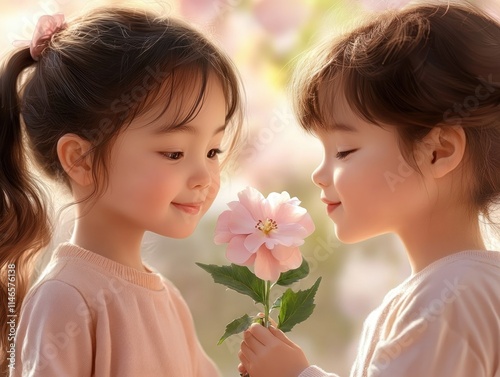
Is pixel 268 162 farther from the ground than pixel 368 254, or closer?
farther from the ground

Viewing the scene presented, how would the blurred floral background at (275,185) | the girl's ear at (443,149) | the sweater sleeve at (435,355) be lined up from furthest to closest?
the blurred floral background at (275,185), the girl's ear at (443,149), the sweater sleeve at (435,355)

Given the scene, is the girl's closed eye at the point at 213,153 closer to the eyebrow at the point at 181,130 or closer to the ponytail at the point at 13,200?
the eyebrow at the point at 181,130

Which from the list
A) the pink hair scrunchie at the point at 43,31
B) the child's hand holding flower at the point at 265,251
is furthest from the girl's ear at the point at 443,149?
the pink hair scrunchie at the point at 43,31

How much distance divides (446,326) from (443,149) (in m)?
0.31

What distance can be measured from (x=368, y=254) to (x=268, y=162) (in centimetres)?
32

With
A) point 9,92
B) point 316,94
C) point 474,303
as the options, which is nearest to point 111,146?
point 9,92

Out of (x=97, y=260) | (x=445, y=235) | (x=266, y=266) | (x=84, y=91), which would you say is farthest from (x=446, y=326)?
(x=84, y=91)

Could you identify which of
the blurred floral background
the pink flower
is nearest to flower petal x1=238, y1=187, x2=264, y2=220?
the pink flower

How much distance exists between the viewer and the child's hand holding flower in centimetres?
143

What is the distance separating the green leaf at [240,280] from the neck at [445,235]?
0.97ft

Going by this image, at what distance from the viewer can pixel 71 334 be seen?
1.50 meters

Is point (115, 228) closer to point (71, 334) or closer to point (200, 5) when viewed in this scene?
point (71, 334)

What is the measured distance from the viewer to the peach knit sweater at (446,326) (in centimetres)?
139

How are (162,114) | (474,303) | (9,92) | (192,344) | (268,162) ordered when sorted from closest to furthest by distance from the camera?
(474,303)
(162,114)
(9,92)
(192,344)
(268,162)
